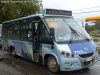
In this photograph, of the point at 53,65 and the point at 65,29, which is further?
the point at 65,29

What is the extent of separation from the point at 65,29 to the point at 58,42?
2.43 ft

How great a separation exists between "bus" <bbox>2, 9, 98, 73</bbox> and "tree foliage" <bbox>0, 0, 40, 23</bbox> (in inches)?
651

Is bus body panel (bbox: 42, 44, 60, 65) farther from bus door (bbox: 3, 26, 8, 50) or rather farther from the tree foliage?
the tree foliage

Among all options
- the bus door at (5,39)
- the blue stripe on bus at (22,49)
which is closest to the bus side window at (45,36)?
the blue stripe on bus at (22,49)

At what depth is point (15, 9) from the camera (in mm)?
24609

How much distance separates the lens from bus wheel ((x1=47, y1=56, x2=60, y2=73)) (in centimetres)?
609

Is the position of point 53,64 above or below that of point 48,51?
below

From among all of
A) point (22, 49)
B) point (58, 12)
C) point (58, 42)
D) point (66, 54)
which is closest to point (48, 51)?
point (58, 42)

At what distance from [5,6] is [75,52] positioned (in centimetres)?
2069

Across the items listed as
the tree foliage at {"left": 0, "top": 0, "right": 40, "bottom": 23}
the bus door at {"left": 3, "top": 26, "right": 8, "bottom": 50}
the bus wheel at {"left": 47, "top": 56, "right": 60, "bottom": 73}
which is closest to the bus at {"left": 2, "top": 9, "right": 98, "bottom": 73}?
the bus wheel at {"left": 47, "top": 56, "right": 60, "bottom": 73}

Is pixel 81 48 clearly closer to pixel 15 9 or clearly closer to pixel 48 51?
pixel 48 51

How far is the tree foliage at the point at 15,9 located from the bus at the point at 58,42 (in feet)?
54.3

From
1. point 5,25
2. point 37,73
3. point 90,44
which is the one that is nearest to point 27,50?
point 37,73

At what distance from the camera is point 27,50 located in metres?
8.00
